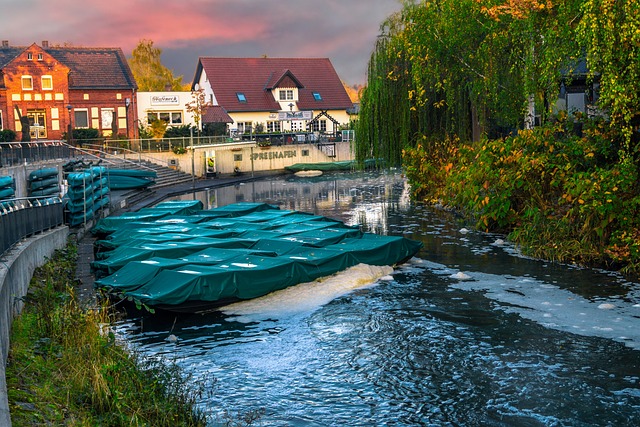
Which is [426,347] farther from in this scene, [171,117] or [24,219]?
[171,117]

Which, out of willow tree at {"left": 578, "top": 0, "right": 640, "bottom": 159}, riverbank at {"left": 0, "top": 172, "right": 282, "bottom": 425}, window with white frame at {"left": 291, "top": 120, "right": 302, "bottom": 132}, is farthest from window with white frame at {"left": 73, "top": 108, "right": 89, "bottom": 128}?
willow tree at {"left": 578, "top": 0, "right": 640, "bottom": 159}

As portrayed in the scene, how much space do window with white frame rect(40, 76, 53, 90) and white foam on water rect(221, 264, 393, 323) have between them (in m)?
51.1

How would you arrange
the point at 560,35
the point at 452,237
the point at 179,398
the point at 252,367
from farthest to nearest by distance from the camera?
the point at 452,237 → the point at 560,35 → the point at 252,367 → the point at 179,398

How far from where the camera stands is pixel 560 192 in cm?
2492

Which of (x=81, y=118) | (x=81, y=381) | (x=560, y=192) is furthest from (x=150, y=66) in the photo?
(x=81, y=381)

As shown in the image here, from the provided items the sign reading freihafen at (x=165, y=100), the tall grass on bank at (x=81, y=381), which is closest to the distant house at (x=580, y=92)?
the tall grass on bank at (x=81, y=381)

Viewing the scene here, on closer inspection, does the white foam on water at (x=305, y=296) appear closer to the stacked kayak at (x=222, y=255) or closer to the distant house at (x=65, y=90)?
the stacked kayak at (x=222, y=255)

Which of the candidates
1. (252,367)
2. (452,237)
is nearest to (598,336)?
(252,367)

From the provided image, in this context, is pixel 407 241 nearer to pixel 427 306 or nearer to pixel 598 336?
pixel 427 306

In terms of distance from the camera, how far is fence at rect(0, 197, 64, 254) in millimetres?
15365

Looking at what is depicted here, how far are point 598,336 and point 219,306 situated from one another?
807 cm

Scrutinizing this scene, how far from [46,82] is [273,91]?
24912 mm

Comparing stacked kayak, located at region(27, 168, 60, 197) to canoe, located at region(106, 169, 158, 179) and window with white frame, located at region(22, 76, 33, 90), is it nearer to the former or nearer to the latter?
canoe, located at region(106, 169, 158, 179)

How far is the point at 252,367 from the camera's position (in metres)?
13.7
